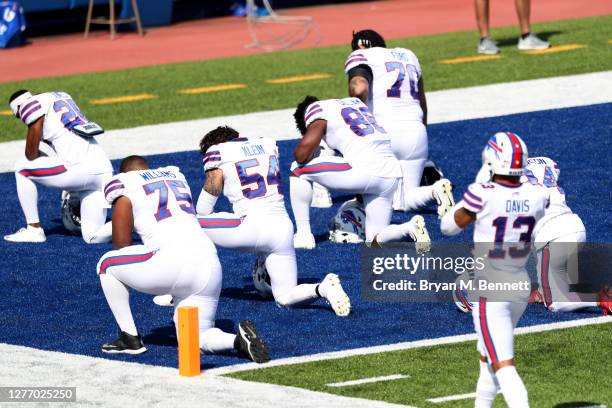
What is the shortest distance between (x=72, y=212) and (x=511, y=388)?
670cm

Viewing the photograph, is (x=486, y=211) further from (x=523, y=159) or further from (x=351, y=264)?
(x=351, y=264)

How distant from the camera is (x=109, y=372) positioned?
8758 mm

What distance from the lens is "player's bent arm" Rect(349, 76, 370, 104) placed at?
12.5 m

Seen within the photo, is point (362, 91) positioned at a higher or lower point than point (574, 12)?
higher

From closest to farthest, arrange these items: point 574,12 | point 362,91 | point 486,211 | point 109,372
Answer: point 486,211 → point 109,372 → point 362,91 → point 574,12

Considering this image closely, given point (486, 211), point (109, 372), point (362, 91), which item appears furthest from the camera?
point (362, 91)

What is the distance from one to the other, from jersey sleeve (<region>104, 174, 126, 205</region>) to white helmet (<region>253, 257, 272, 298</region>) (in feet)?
5.58

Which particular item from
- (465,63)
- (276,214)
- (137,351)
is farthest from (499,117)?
(137,351)

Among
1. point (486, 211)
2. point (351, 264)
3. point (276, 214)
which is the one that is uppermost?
point (486, 211)

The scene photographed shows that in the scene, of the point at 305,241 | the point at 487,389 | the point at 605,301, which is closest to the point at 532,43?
the point at 305,241

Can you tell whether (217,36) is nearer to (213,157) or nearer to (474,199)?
(213,157)

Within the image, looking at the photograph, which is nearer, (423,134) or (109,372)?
(109,372)

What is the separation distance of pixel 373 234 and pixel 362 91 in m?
1.49

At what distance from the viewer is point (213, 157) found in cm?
1039
